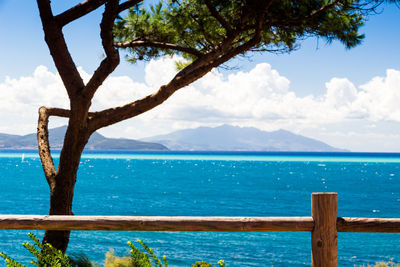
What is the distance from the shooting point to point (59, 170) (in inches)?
215

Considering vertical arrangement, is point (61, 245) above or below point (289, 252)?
above

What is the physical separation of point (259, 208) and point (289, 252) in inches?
578

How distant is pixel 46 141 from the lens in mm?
5680

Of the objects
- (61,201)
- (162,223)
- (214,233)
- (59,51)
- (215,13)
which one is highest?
(215,13)

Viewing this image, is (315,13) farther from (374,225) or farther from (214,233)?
(214,233)

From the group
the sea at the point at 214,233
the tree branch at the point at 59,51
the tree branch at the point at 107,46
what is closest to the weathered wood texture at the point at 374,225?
the tree branch at the point at 107,46

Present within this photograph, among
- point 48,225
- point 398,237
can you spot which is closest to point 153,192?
point 398,237

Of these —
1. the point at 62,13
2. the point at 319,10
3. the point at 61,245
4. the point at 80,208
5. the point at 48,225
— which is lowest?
the point at 80,208

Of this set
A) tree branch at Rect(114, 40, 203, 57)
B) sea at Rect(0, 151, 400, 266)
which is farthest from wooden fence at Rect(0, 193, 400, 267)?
tree branch at Rect(114, 40, 203, 57)

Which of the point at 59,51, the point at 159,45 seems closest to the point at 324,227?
the point at 59,51

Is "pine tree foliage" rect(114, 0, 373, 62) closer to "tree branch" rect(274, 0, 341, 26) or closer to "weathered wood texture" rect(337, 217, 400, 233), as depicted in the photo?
"tree branch" rect(274, 0, 341, 26)

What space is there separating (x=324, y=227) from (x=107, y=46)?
357 centimetres

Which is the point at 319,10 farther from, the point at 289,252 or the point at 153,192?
the point at 153,192

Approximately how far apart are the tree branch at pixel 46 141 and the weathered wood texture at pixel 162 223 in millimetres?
2428
